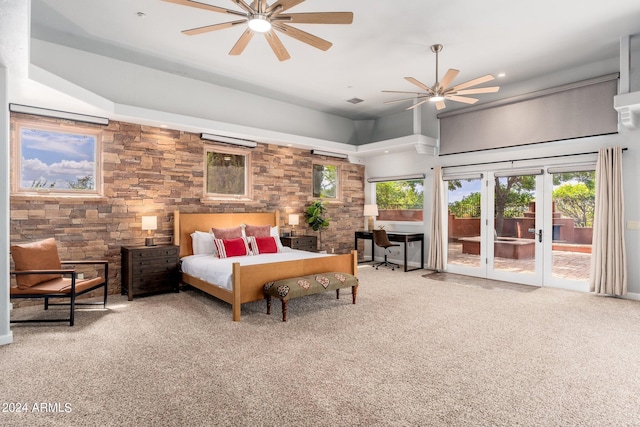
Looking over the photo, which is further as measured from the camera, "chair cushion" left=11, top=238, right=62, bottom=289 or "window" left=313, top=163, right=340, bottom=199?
"window" left=313, top=163, right=340, bottom=199

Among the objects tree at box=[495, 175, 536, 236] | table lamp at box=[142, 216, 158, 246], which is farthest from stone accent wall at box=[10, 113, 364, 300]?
tree at box=[495, 175, 536, 236]

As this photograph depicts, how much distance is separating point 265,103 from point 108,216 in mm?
3495

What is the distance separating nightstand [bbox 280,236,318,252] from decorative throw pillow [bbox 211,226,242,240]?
3.56 ft

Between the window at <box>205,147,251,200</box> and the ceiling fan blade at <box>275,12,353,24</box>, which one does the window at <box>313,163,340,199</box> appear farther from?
the ceiling fan blade at <box>275,12,353,24</box>

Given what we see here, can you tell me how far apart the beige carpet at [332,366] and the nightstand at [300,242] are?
2.14 m

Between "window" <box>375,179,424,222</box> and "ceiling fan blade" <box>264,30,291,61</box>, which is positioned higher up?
"ceiling fan blade" <box>264,30,291,61</box>

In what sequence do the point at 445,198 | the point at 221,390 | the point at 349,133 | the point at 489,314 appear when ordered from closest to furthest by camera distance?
the point at 221,390
the point at 489,314
the point at 445,198
the point at 349,133

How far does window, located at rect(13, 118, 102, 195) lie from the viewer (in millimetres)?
4586

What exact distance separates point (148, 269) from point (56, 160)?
1.97 metres

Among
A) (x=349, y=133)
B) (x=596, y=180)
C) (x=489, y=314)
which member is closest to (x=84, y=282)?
(x=489, y=314)

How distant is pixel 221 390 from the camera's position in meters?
2.46

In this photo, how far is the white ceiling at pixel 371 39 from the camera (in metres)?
3.78

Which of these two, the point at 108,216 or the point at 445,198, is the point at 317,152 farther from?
the point at 108,216

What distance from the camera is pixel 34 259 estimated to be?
396 cm
